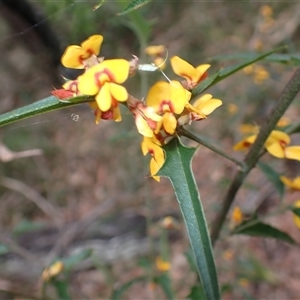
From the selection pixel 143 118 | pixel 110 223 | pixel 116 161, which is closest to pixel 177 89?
pixel 143 118

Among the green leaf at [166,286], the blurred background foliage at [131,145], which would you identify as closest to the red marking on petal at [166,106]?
the green leaf at [166,286]

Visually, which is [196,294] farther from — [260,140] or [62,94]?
[62,94]

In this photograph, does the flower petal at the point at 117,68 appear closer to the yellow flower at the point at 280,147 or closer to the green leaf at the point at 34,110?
the green leaf at the point at 34,110

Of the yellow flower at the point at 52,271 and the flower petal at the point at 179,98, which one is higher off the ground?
the flower petal at the point at 179,98

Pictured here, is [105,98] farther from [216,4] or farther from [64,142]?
[216,4]

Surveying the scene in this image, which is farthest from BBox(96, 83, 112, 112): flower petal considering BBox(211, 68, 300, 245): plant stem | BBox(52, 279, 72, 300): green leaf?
BBox(52, 279, 72, 300): green leaf

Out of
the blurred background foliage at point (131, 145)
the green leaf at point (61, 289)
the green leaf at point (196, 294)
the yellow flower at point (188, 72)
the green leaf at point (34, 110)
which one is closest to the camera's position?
the green leaf at point (34, 110)

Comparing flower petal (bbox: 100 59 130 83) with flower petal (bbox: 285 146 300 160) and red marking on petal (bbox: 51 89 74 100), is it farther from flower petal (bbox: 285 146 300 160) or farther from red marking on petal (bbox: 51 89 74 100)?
flower petal (bbox: 285 146 300 160)
